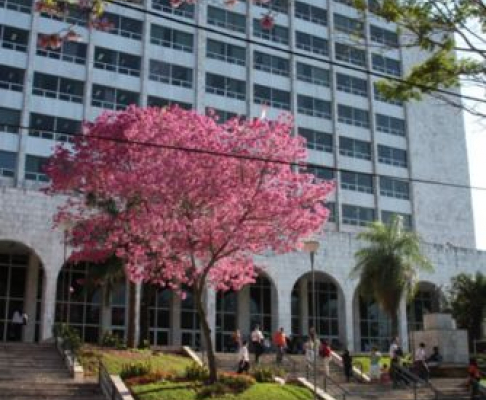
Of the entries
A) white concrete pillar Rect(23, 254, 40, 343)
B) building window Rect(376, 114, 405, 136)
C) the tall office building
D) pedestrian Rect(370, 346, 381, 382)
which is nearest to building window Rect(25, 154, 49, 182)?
the tall office building

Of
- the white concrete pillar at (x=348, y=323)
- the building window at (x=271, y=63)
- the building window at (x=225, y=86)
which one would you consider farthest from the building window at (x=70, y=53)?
the white concrete pillar at (x=348, y=323)

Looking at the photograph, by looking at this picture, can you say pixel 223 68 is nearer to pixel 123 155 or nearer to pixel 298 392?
pixel 123 155

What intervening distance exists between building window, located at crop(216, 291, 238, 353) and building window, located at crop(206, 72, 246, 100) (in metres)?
14.2

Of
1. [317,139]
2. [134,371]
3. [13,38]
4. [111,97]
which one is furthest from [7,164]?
[134,371]

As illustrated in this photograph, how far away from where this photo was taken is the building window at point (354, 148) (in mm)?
51469

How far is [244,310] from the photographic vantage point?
40219 mm

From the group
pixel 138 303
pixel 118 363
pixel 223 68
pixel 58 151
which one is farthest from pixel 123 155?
pixel 223 68

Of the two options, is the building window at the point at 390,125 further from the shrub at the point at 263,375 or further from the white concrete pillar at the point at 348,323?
the shrub at the point at 263,375

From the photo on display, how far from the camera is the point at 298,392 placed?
2059 centimetres

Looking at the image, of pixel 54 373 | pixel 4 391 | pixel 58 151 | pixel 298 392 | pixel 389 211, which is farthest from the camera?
pixel 389 211

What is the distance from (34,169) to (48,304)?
1138 centimetres

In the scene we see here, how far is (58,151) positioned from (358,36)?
17523 mm

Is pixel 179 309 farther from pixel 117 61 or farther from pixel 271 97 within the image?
pixel 271 97

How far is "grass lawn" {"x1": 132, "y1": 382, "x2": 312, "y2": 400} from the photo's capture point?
1852cm
